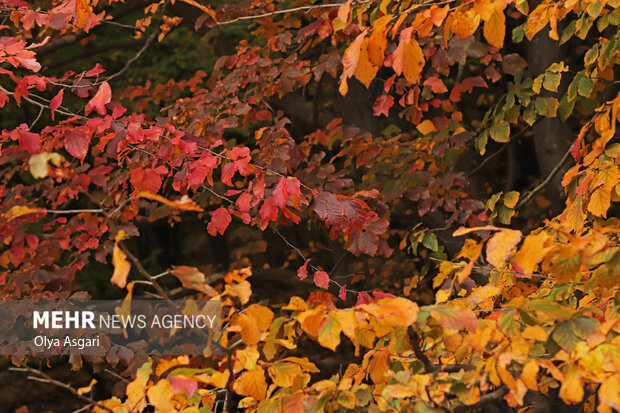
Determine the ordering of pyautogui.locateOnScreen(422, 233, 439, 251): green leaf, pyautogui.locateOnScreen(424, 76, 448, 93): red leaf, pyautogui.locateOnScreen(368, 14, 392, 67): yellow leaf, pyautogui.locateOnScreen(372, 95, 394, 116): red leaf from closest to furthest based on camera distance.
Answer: pyautogui.locateOnScreen(368, 14, 392, 67): yellow leaf < pyautogui.locateOnScreen(422, 233, 439, 251): green leaf < pyautogui.locateOnScreen(424, 76, 448, 93): red leaf < pyautogui.locateOnScreen(372, 95, 394, 116): red leaf

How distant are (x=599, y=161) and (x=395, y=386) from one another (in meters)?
1.50

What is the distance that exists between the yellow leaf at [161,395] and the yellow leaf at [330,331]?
389mm

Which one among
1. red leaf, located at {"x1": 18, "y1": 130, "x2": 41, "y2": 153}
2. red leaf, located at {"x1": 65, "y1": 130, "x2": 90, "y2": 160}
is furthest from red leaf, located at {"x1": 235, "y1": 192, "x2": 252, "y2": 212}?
red leaf, located at {"x1": 18, "y1": 130, "x2": 41, "y2": 153}

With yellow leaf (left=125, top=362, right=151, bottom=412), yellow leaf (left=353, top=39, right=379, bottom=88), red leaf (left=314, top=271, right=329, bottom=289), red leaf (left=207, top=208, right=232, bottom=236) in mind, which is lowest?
red leaf (left=314, top=271, right=329, bottom=289)

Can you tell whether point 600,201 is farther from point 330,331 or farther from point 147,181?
point 147,181

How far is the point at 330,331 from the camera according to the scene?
1.47m

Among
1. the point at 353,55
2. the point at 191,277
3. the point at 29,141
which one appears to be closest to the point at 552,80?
the point at 353,55

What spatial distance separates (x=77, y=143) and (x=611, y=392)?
226cm

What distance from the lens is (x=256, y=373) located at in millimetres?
1715

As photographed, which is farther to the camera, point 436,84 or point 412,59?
point 436,84

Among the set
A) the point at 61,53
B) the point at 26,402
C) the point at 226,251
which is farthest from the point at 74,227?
the point at 226,251

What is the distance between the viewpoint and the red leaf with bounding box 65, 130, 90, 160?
2.59 metres

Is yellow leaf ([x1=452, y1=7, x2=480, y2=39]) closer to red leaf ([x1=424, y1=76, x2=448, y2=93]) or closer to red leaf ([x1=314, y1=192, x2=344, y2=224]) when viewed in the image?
red leaf ([x1=314, y1=192, x2=344, y2=224])

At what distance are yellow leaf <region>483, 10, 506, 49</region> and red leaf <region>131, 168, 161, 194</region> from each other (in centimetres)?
156
